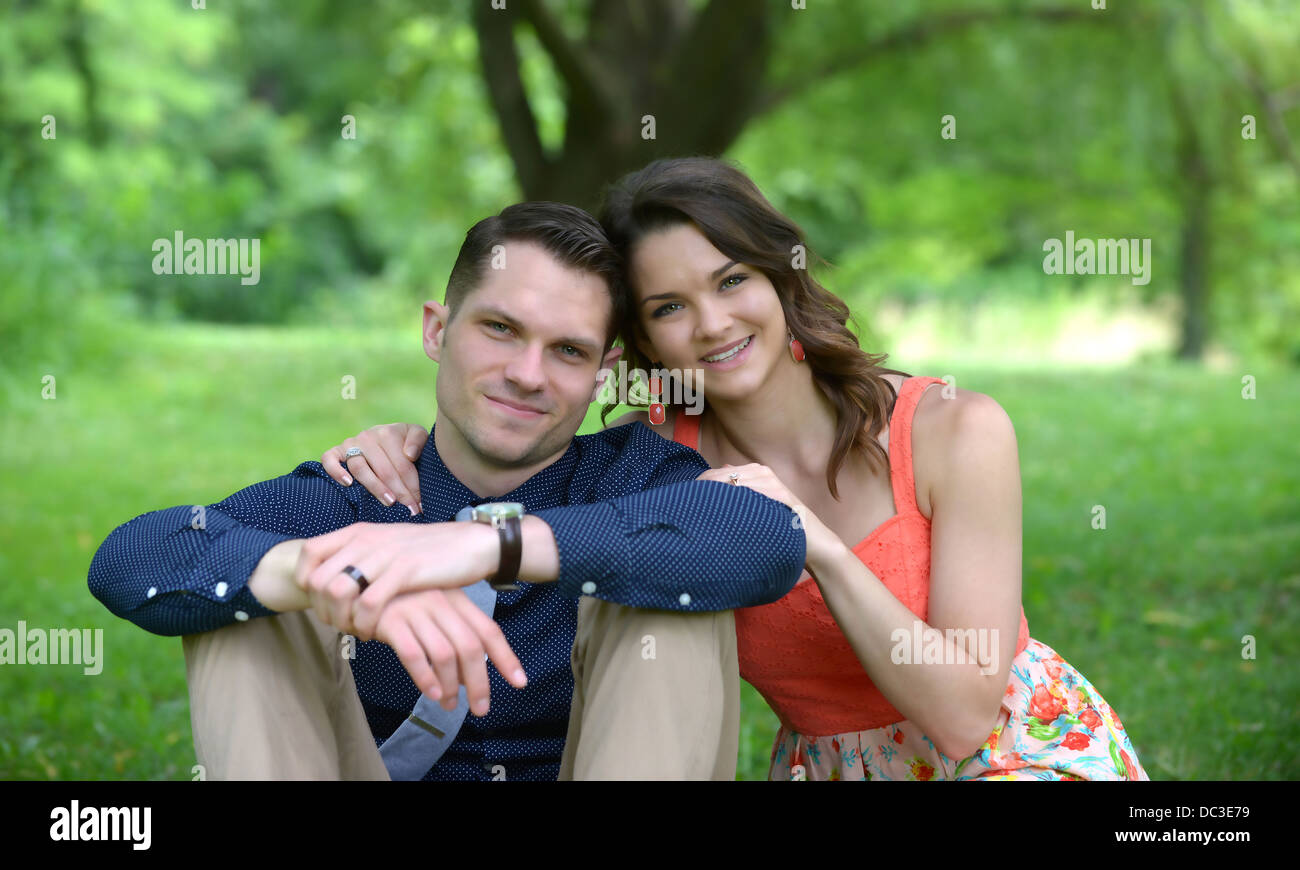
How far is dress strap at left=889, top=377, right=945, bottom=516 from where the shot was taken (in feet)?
8.99

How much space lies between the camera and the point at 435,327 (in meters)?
2.92

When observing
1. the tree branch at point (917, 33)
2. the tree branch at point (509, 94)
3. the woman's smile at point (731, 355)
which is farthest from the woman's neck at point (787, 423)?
the tree branch at point (917, 33)

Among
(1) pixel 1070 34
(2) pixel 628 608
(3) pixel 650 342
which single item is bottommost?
(2) pixel 628 608

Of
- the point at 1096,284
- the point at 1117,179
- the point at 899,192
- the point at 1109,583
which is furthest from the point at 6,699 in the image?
the point at 1096,284

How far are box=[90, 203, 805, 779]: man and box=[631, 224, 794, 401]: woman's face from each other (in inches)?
5.1

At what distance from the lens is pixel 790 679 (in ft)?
9.41

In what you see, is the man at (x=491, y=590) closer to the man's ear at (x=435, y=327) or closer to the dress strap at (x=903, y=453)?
the man's ear at (x=435, y=327)

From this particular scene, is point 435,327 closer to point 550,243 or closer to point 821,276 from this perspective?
point 550,243

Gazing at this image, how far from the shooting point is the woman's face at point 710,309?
2770mm

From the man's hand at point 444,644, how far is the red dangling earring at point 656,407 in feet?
3.24

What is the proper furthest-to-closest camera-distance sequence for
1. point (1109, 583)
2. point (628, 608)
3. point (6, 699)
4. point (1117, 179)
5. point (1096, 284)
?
point (1096, 284)
point (1117, 179)
point (1109, 583)
point (6, 699)
point (628, 608)

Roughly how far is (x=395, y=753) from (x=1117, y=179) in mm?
15295

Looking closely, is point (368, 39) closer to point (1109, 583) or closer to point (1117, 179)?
point (1109, 583)
